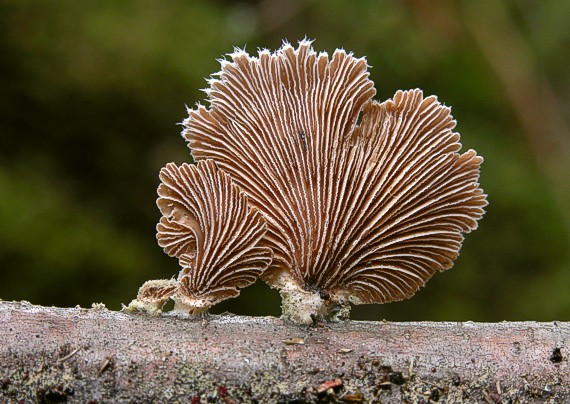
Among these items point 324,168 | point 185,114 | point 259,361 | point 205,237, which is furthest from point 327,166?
point 185,114

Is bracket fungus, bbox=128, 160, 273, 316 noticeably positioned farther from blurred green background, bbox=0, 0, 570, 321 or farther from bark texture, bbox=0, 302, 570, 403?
blurred green background, bbox=0, 0, 570, 321

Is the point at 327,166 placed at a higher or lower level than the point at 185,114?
lower

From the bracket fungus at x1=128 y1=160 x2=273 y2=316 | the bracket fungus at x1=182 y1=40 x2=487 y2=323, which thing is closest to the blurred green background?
the bracket fungus at x1=128 y1=160 x2=273 y2=316

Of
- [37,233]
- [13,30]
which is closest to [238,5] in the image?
[13,30]

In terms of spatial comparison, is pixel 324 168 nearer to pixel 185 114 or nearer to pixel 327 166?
pixel 327 166

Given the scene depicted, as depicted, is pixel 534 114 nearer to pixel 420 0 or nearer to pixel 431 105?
pixel 420 0

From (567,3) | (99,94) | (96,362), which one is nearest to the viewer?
(96,362)
